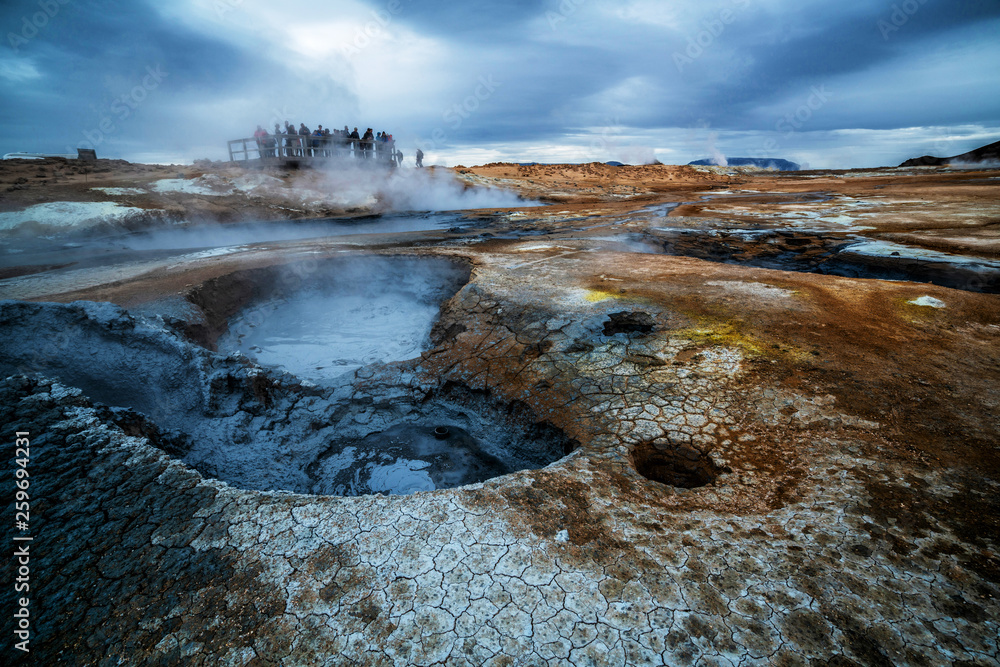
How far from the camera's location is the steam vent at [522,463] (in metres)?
1.92

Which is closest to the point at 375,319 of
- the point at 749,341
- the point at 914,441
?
the point at 749,341

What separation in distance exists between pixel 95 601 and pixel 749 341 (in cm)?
495

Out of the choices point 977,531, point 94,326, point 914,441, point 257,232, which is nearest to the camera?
point 977,531

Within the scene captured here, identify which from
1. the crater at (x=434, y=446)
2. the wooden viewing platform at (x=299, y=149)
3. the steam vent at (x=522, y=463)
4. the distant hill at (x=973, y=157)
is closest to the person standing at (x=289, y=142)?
the wooden viewing platform at (x=299, y=149)

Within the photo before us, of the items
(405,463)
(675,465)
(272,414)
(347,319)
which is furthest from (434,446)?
(347,319)

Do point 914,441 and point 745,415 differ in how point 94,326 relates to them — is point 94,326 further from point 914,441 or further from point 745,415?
point 914,441

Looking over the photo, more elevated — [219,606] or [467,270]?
[467,270]

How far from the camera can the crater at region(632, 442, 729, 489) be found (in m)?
2.92

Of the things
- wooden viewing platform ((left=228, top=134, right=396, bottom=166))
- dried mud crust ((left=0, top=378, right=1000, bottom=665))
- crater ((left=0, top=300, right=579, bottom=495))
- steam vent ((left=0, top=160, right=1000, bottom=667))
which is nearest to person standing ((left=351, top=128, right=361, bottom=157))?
wooden viewing platform ((left=228, top=134, right=396, bottom=166))

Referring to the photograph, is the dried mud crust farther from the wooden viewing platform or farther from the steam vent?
the wooden viewing platform

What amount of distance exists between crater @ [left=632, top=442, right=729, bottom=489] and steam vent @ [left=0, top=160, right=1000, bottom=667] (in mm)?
20

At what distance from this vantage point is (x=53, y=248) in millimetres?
11148

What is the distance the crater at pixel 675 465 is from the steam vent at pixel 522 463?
0.06 ft

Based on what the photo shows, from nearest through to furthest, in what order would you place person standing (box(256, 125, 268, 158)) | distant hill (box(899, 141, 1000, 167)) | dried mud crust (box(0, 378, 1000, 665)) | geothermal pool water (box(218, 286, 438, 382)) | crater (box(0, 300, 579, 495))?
dried mud crust (box(0, 378, 1000, 665)) < crater (box(0, 300, 579, 495)) < geothermal pool water (box(218, 286, 438, 382)) < person standing (box(256, 125, 268, 158)) < distant hill (box(899, 141, 1000, 167))
